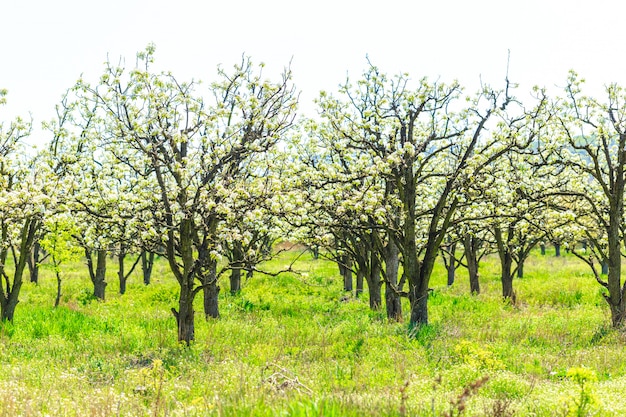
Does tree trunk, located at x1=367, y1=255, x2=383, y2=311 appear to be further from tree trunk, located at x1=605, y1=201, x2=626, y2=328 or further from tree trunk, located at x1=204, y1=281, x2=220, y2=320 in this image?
tree trunk, located at x1=605, y1=201, x2=626, y2=328

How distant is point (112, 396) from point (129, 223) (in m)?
4.89

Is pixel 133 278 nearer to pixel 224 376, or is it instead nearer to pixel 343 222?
pixel 343 222

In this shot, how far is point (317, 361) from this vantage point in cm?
1127

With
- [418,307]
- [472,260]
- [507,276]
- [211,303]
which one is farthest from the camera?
[472,260]

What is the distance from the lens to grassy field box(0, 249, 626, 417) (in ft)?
20.7

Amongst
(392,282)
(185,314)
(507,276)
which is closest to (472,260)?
(507,276)

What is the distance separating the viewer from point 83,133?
1919cm

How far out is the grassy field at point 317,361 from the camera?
6.30m

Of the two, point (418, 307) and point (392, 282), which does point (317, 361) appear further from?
point (392, 282)

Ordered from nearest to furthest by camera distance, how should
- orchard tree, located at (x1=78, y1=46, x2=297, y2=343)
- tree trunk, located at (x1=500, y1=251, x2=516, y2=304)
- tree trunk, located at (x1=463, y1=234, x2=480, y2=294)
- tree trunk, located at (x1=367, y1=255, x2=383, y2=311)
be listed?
orchard tree, located at (x1=78, y1=46, x2=297, y2=343) → tree trunk, located at (x1=367, y1=255, x2=383, y2=311) → tree trunk, located at (x1=500, y1=251, x2=516, y2=304) → tree trunk, located at (x1=463, y1=234, x2=480, y2=294)

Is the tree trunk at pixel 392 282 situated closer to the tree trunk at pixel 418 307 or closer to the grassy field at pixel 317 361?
the grassy field at pixel 317 361

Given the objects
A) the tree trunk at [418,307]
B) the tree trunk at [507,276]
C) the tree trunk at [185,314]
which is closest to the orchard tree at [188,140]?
the tree trunk at [185,314]

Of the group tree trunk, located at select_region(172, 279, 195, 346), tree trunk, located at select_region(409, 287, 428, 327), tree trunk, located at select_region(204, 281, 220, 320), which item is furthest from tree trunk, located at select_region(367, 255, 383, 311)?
tree trunk, located at select_region(172, 279, 195, 346)

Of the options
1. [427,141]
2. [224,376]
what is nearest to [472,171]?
[427,141]
